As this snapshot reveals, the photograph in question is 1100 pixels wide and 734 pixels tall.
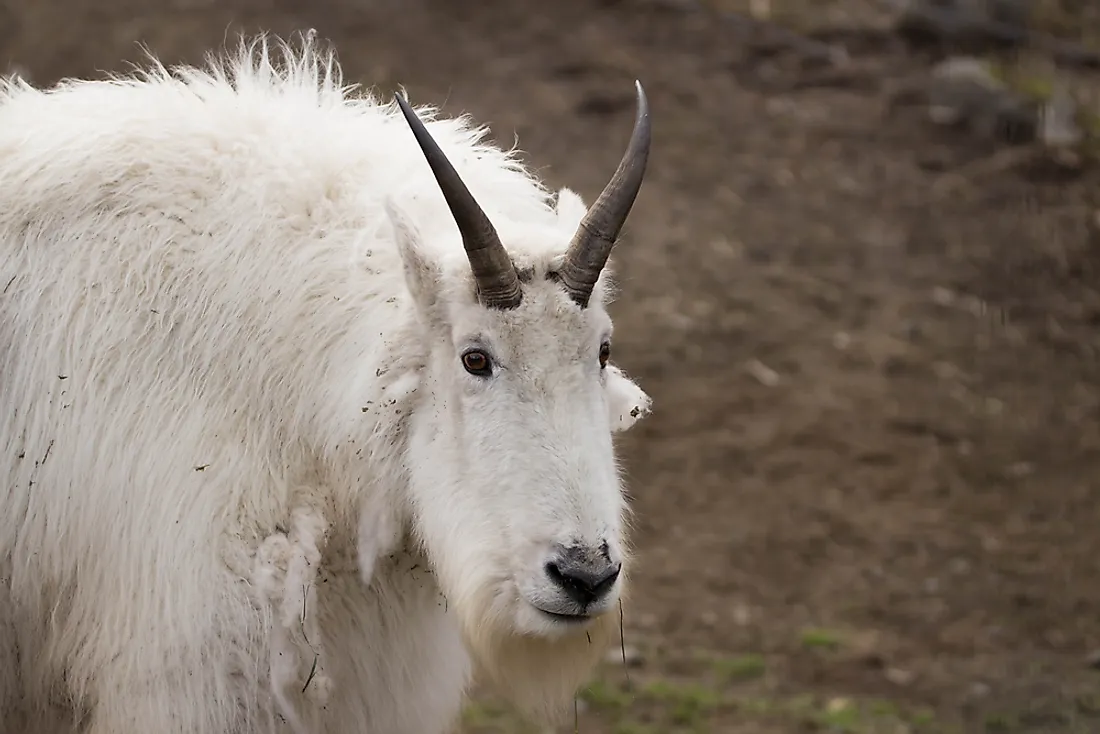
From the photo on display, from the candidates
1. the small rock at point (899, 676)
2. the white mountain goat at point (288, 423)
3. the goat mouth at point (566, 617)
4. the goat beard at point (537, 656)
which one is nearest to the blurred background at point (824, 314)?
the small rock at point (899, 676)

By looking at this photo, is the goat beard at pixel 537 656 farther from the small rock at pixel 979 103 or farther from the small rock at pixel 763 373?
the small rock at pixel 979 103

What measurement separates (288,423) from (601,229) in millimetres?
1057

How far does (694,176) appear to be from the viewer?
37.9 ft

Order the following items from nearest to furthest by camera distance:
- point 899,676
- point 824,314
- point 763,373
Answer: point 899,676 → point 763,373 → point 824,314

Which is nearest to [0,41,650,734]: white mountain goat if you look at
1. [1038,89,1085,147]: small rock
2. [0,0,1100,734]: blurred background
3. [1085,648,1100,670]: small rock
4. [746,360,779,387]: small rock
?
[0,0,1100,734]: blurred background

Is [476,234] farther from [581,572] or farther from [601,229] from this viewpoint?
[581,572]

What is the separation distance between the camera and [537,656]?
396cm

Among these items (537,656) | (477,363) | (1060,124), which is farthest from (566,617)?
(1060,124)

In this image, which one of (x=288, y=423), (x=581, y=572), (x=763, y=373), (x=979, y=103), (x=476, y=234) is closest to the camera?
(x=581, y=572)

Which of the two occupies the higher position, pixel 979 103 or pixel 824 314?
pixel 979 103

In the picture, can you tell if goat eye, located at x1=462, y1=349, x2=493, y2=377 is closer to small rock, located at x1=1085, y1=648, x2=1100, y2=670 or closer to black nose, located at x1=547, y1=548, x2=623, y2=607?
black nose, located at x1=547, y1=548, x2=623, y2=607

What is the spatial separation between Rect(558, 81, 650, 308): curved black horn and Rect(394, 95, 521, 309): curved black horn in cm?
17

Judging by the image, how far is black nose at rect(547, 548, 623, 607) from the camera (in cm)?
366

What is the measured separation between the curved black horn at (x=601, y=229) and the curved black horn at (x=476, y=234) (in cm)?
17
